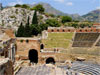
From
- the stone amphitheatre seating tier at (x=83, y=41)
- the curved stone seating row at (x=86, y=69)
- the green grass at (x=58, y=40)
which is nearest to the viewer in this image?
the curved stone seating row at (x=86, y=69)

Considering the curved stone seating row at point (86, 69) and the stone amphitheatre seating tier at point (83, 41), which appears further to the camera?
the stone amphitheatre seating tier at point (83, 41)

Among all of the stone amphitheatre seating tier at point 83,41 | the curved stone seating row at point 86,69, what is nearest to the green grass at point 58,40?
the stone amphitheatre seating tier at point 83,41

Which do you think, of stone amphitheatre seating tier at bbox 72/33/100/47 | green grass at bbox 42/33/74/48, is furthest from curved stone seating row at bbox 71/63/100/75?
green grass at bbox 42/33/74/48

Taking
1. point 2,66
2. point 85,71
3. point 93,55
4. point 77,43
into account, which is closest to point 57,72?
point 85,71

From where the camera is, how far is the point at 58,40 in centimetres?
3591

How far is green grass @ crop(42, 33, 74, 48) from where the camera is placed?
32.9m

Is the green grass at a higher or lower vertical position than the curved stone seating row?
higher

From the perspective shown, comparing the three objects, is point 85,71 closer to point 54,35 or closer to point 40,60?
point 40,60

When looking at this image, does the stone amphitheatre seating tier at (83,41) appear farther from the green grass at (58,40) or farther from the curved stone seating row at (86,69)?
the curved stone seating row at (86,69)

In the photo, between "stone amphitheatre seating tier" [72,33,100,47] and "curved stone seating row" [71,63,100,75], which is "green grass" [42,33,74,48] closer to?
"stone amphitheatre seating tier" [72,33,100,47]

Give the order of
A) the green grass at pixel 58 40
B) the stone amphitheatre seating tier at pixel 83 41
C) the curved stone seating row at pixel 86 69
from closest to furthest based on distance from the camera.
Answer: the curved stone seating row at pixel 86 69, the stone amphitheatre seating tier at pixel 83 41, the green grass at pixel 58 40

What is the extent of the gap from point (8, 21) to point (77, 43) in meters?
30.9

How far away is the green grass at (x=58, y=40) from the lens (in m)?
32.9

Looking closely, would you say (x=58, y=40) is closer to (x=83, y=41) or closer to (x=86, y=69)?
(x=83, y=41)
